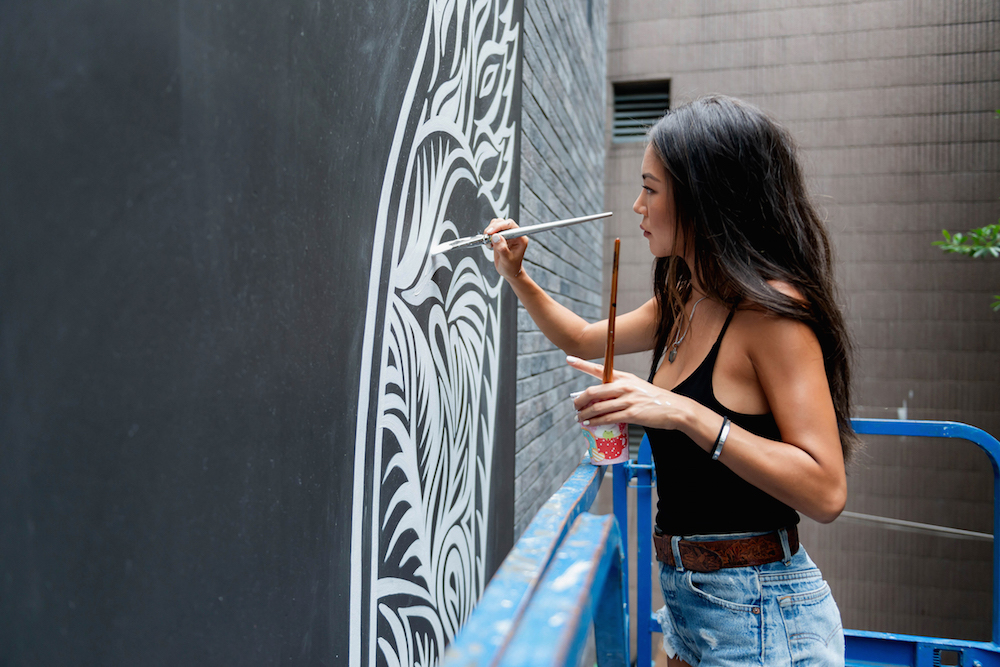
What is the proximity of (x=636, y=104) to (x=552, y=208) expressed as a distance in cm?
429

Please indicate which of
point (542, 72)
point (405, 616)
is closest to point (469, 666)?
point (405, 616)

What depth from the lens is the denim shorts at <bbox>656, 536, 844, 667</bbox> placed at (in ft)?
3.56

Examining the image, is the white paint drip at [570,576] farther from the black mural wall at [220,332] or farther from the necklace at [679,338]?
the necklace at [679,338]

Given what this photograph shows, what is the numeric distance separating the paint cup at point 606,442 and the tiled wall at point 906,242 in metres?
5.42

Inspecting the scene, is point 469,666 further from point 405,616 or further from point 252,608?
point 405,616

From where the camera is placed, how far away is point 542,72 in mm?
2809

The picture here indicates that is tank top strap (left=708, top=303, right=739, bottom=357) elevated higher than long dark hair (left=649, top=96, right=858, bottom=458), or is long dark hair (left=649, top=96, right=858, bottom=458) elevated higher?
long dark hair (left=649, top=96, right=858, bottom=458)

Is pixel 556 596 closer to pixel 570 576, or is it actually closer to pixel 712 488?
pixel 570 576

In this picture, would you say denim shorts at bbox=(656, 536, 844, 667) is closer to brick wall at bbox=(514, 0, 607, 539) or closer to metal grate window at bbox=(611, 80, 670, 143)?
brick wall at bbox=(514, 0, 607, 539)

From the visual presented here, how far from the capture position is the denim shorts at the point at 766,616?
108cm

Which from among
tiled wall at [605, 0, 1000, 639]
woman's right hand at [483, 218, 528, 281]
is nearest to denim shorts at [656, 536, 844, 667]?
woman's right hand at [483, 218, 528, 281]

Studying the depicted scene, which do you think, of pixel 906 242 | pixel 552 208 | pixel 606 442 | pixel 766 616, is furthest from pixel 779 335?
pixel 906 242

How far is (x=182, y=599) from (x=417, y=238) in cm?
88

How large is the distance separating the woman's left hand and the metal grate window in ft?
19.7
